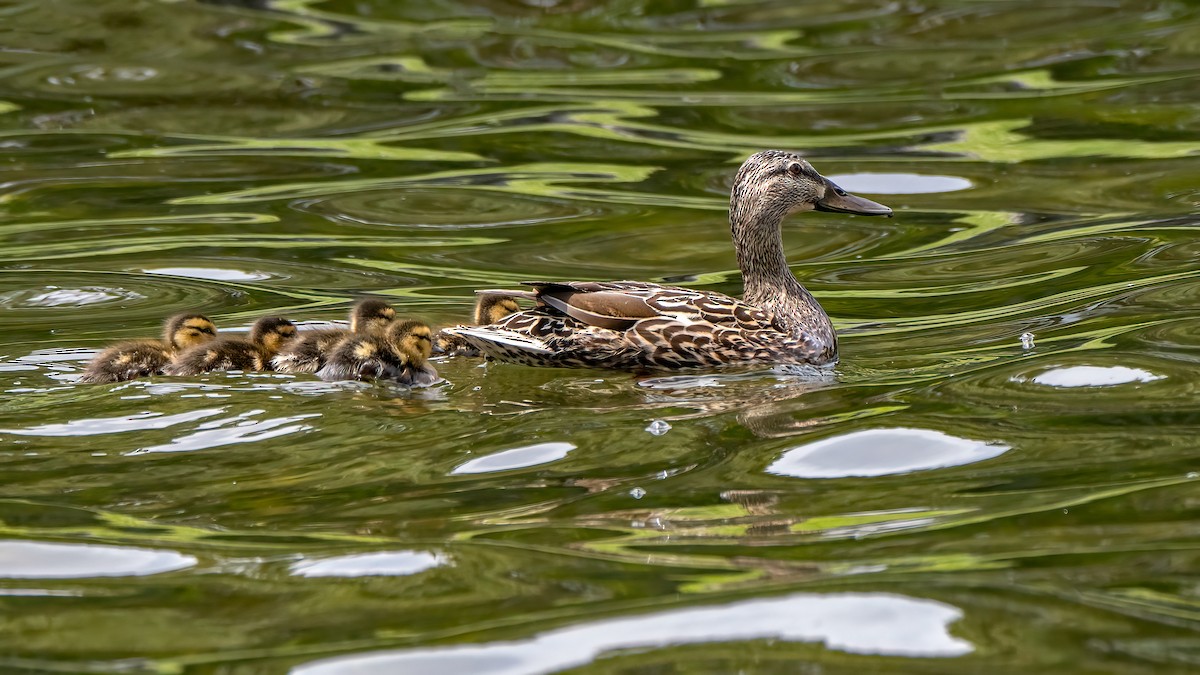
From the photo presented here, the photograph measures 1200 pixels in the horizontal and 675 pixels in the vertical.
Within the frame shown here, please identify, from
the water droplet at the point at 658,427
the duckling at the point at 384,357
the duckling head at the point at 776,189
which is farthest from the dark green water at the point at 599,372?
the duckling head at the point at 776,189

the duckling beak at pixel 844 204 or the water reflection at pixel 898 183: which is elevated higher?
the duckling beak at pixel 844 204

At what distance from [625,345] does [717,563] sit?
3071mm

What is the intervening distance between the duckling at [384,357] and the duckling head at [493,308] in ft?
3.10

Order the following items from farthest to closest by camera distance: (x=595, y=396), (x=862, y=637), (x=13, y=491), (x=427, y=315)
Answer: (x=427, y=315)
(x=595, y=396)
(x=13, y=491)
(x=862, y=637)

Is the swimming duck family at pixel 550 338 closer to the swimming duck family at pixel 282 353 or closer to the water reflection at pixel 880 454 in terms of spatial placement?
the swimming duck family at pixel 282 353

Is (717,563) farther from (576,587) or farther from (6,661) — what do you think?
(6,661)

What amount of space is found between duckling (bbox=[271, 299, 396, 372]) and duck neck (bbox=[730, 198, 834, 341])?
6.20 feet

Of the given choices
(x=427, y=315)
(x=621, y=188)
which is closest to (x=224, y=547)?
(x=427, y=315)

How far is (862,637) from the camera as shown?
15.2 ft

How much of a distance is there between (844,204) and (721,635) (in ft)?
15.9

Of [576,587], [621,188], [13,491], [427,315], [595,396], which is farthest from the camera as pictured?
[621,188]

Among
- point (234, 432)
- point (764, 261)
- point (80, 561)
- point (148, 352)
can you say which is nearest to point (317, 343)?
point (148, 352)

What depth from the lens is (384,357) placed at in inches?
306

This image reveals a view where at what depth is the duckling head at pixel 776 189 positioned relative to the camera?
9.00 metres
